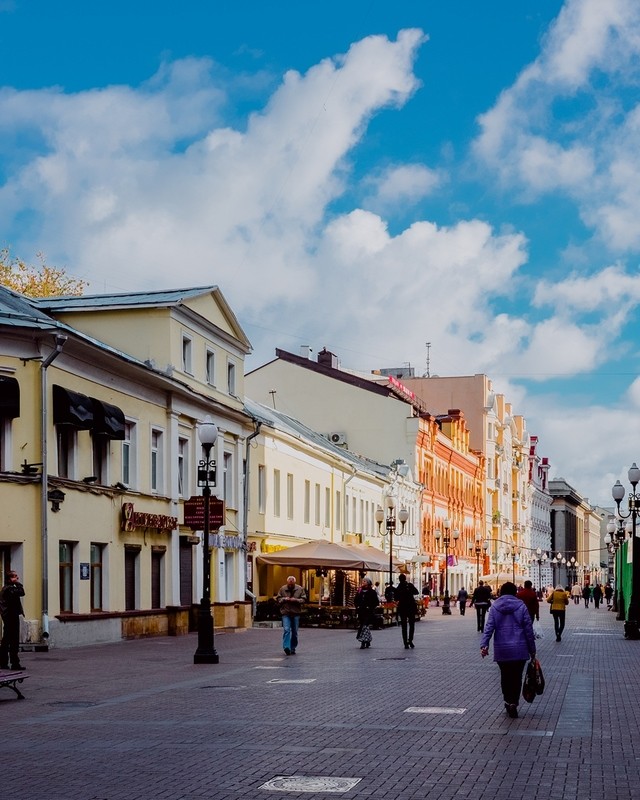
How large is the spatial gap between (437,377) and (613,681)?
85981 mm

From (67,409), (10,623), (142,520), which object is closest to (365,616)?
(142,520)

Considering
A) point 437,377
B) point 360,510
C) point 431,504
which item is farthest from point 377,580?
point 437,377

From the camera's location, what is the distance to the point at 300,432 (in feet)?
183

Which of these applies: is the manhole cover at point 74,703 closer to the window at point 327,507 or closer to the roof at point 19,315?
the roof at point 19,315

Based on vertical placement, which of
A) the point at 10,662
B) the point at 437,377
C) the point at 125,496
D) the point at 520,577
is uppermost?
the point at 437,377

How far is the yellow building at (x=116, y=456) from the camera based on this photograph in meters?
26.8

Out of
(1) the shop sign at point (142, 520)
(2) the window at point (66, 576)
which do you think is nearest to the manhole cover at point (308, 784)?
(2) the window at point (66, 576)

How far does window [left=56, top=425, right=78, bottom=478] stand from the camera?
94.9 feet

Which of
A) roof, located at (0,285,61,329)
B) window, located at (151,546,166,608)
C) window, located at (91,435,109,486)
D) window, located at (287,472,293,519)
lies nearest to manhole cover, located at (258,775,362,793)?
roof, located at (0,285,61,329)

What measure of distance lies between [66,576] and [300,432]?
90.6 ft

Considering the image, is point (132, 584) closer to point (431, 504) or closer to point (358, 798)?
point (358, 798)

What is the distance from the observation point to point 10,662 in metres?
20.4

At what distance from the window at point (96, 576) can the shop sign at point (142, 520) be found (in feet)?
3.63

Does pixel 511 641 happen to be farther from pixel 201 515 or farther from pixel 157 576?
pixel 157 576
